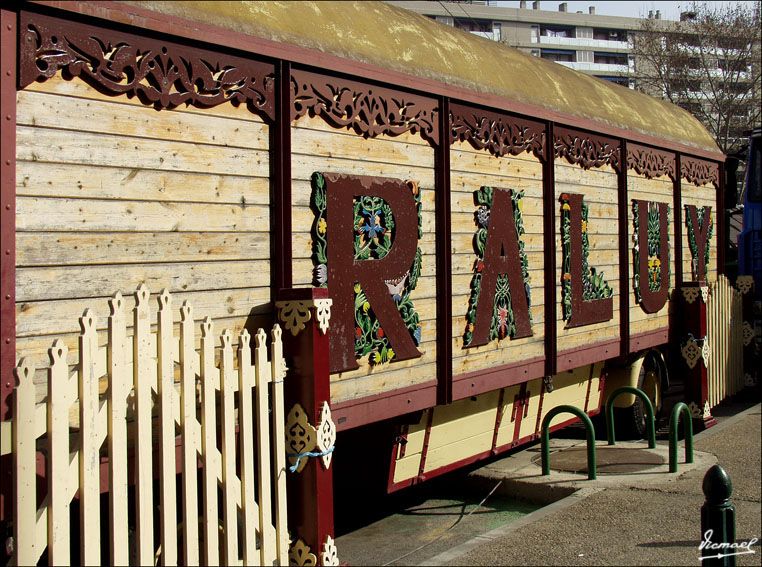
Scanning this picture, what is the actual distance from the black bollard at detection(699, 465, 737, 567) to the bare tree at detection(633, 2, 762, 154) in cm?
2577

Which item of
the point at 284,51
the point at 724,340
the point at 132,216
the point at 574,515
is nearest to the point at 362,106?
the point at 284,51

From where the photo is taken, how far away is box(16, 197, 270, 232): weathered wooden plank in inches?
145

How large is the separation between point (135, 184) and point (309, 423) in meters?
1.57

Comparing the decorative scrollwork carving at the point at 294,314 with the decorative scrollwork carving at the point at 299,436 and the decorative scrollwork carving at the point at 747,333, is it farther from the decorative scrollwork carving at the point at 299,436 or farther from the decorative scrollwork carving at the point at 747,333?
the decorative scrollwork carving at the point at 747,333

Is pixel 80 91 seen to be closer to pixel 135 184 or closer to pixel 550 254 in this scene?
pixel 135 184

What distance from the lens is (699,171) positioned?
11.0m

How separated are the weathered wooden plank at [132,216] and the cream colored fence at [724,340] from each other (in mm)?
7607

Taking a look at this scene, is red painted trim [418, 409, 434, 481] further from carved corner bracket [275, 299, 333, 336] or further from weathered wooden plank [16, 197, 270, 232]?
weathered wooden plank [16, 197, 270, 232]

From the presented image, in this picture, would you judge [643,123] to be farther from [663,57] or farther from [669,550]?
[663,57]

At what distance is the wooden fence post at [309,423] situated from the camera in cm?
456

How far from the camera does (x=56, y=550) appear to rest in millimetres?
3303

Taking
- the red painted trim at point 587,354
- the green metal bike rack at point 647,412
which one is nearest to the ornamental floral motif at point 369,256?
the red painted trim at point 587,354

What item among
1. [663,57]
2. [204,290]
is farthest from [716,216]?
[663,57]

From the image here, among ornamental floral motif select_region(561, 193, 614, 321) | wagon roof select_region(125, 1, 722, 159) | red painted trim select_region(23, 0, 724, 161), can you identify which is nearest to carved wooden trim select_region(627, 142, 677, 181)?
wagon roof select_region(125, 1, 722, 159)
